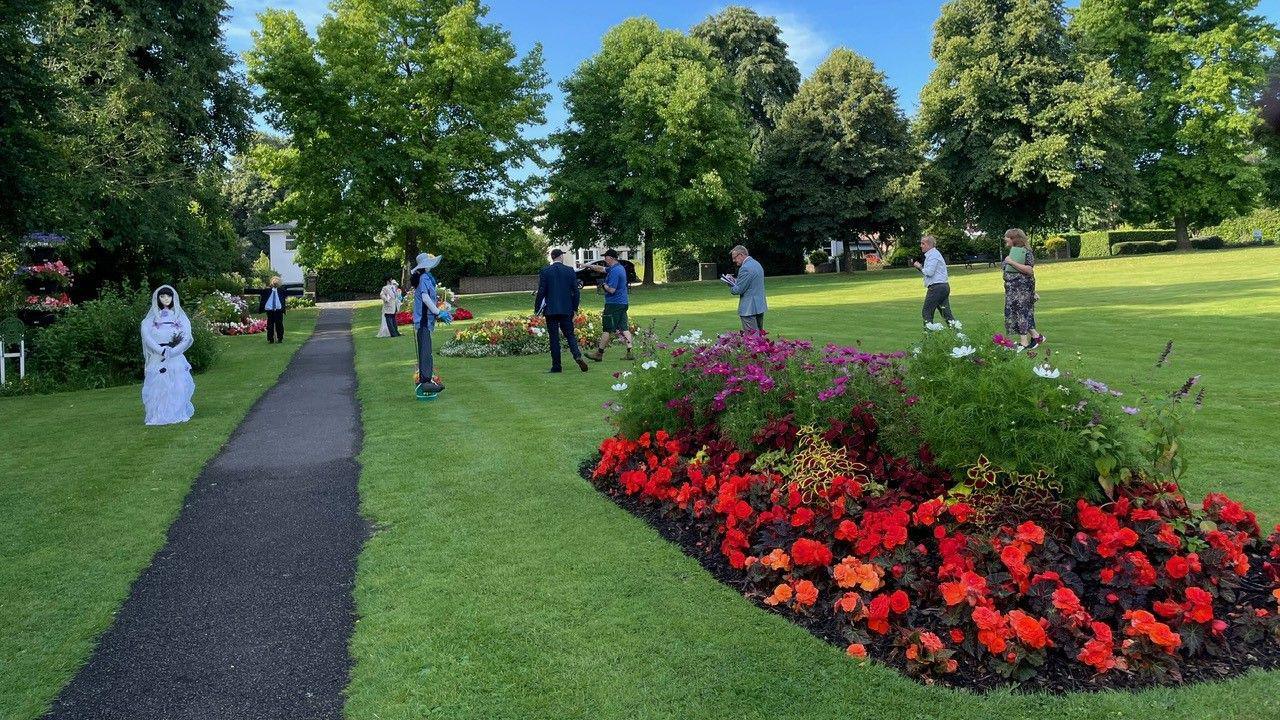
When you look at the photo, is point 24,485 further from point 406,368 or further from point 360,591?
point 406,368

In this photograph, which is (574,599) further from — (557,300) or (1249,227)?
(1249,227)

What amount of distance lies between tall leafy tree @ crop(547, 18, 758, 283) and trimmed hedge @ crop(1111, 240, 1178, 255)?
3170 centimetres

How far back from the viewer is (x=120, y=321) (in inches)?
639

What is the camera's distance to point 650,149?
141 ft

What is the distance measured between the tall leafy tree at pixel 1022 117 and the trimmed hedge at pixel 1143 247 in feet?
37.1

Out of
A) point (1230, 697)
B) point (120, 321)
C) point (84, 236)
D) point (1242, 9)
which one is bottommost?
point (1230, 697)

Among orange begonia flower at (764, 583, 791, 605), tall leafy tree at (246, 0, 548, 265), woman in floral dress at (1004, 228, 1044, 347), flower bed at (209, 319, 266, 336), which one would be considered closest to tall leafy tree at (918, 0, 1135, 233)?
tall leafy tree at (246, 0, 548, 265)

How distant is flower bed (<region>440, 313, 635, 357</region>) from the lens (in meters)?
17.6

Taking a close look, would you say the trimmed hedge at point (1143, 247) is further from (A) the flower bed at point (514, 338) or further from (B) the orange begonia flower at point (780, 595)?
(B) the orange begonia flower at point (780, 595)

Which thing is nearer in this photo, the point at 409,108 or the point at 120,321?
the point at 120,321

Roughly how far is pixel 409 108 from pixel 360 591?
37195 millimetres

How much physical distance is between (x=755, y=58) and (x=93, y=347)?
5105cm

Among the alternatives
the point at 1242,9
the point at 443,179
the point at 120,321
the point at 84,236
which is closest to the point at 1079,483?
the point at 120,321

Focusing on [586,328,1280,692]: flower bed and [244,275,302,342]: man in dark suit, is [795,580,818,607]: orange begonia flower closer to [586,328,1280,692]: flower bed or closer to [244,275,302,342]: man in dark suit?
[586,328,1280,692]: flower bed
